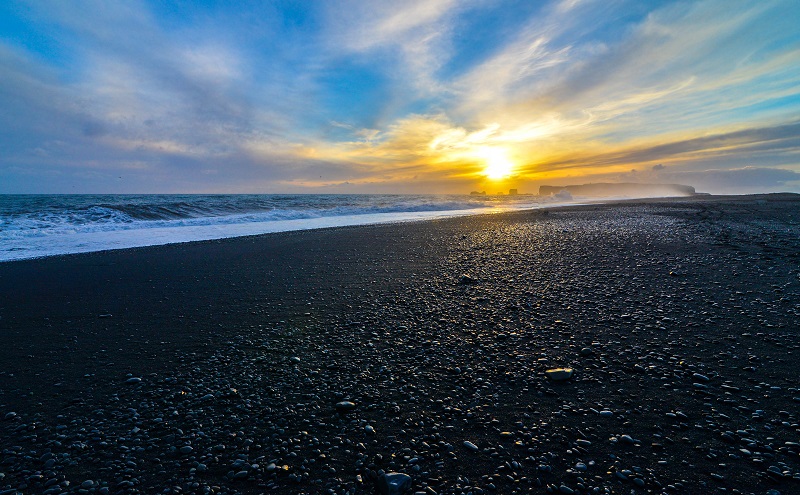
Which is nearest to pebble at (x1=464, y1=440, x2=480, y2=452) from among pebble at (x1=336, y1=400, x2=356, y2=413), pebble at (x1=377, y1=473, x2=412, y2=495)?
pebble at (x1=377, y1=473, x2=412, y2=495)

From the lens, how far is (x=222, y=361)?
4832mm

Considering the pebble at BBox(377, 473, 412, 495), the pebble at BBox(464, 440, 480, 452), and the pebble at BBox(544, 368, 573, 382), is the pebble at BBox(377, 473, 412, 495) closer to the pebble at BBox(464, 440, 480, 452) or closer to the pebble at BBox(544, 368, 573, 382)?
the pebble at BBox(464, 440, 480, 452)

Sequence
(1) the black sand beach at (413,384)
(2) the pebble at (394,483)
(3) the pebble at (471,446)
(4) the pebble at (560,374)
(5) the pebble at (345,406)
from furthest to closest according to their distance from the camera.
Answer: (4) the pebble at (560,374)
(5) the pebble at (345,406)
(3) the pebble at (471,446)
(1) the black sand beach at (413,384)
(2) the pebble at (394,483)

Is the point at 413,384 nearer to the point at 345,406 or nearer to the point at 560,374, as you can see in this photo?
the point at 345,406

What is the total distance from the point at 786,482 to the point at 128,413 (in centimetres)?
621

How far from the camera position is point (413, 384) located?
414 centimetres

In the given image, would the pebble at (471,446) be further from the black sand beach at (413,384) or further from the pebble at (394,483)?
the pebble at (394,483)

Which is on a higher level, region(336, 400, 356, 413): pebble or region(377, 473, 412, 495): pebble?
region(336, 400, 356, 413): pebble

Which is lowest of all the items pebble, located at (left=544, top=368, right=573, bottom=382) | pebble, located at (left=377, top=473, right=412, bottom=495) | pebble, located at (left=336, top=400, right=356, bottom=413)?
pebble, located at (left=377, top=473, right=412, bottom=495)

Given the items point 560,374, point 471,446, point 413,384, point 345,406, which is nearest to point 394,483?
point 471,446

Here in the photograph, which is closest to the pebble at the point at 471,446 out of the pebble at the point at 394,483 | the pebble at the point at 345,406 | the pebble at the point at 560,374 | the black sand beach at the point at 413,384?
the black sand beach at the point at 413,384

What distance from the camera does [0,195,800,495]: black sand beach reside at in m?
2.89

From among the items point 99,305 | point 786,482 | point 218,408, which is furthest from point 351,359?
point 99,305

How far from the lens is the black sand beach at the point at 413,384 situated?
2.89m
